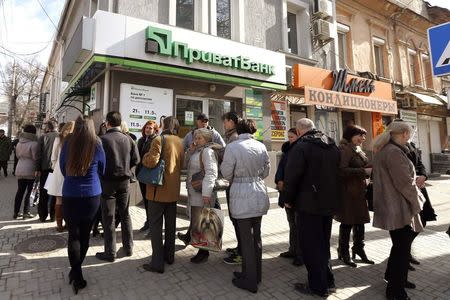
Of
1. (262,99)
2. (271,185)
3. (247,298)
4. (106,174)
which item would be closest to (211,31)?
(262,99)

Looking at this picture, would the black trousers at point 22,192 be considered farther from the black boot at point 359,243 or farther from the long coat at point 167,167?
the black boot at point 359,243

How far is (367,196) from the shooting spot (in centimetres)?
399

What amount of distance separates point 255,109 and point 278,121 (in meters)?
1.17

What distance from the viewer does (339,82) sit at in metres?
10.9

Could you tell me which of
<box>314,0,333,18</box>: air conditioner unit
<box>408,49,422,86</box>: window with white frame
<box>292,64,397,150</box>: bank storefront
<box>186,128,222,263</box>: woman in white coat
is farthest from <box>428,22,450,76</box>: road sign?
<box>408,49,422,86</box>: window with white frame

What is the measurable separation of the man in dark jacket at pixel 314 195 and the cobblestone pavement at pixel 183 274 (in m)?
0.38

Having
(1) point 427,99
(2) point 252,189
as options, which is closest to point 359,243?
(2) point 252,189

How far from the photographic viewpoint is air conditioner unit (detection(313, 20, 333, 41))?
35.0 ft

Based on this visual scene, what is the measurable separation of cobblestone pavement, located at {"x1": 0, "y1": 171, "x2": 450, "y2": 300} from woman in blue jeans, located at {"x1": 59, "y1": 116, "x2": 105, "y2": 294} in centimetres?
35

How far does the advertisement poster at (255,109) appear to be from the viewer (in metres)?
9.07

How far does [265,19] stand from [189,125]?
15.1 feet

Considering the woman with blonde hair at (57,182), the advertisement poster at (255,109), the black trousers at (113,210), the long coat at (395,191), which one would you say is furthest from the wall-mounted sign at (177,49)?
the long coat at (395,191)

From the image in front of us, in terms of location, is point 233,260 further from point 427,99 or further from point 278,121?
point 427,99

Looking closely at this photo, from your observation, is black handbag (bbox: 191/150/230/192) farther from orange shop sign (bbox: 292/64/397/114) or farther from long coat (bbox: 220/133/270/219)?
orange shop sign (bbox: 292/64/397/114)
